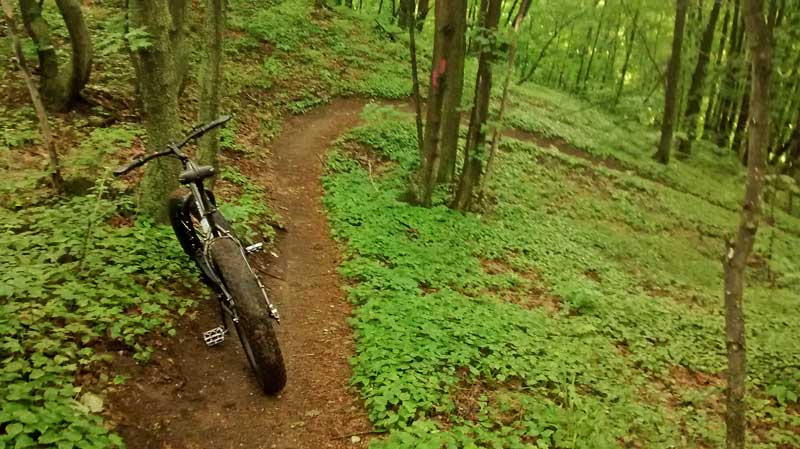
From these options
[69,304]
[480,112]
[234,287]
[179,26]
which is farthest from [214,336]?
[480,112]

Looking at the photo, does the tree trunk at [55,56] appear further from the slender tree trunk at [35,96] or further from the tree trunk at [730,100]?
the tree trunk at [730,100]

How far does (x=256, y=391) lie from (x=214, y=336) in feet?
2.36

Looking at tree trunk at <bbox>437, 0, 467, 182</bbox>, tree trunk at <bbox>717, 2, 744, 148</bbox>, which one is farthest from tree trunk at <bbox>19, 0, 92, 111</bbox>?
tree trunk at <bbox>717, 2, 744, 148</bbox>

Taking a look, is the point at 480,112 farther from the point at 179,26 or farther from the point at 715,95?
the point at 715,95

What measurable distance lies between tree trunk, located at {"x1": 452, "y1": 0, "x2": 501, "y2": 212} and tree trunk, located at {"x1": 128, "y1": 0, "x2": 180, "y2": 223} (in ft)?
18.4

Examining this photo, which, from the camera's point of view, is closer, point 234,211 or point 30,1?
point 234,211

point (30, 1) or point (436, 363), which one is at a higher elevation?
point (30, 1)

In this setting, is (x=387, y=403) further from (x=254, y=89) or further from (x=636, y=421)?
(x=254, y=89)

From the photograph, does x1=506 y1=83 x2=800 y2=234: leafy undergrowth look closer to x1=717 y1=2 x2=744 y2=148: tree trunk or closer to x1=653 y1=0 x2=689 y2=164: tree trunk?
x1=653 y1=0 x2=689 y2=164: tree trunk

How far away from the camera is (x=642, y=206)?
1639 centimetres

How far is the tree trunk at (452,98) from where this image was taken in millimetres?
10375

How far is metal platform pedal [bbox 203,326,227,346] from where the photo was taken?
17.9 feet

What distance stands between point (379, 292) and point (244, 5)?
60.3 ft

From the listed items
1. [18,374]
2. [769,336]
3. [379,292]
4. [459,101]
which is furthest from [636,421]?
[459,101]
